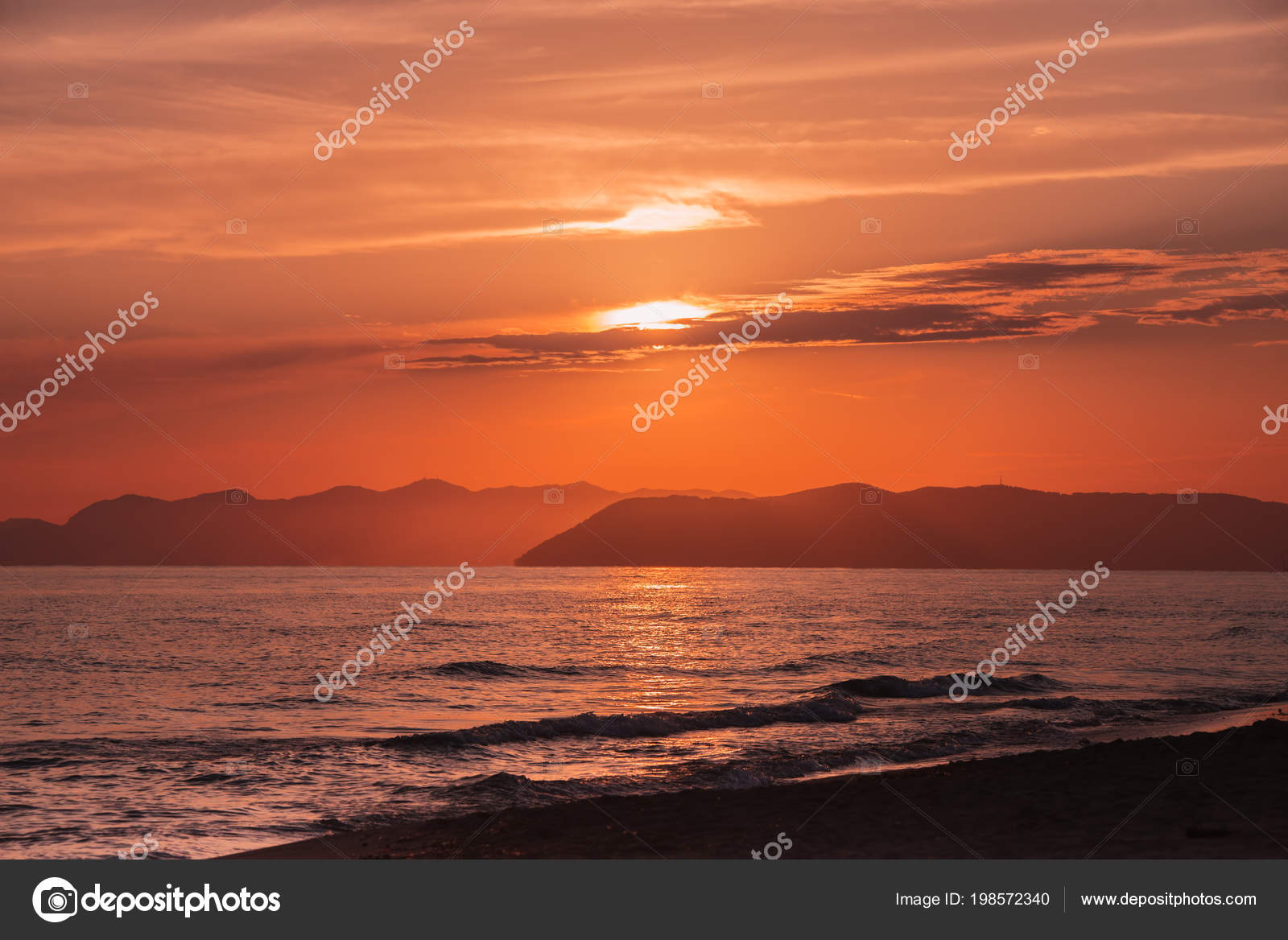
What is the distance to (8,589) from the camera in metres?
137

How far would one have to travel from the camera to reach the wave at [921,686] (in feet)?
116

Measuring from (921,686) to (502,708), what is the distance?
15.8m

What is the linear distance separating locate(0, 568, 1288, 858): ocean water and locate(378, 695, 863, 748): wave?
10 cm

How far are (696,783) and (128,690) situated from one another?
27.4 m

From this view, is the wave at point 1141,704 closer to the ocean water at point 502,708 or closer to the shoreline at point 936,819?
the ocean water at point 502,708

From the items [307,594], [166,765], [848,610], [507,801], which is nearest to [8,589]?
[307,594]

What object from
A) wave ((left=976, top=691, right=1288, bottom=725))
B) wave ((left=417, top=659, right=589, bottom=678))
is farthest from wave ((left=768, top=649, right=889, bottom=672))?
wave ((left=976, top=691, right=1288, bottom=725))

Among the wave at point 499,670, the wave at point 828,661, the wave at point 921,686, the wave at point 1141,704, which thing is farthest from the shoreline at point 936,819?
the wave at point 828,661

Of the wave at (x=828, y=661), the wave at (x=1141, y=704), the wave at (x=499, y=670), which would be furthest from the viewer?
the wave at (x=828, y=661)

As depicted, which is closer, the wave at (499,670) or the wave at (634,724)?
the wave at (634,724)

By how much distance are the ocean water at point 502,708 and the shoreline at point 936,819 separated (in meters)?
1.79

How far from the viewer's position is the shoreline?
13195mm
